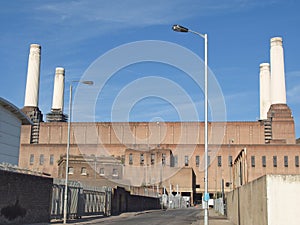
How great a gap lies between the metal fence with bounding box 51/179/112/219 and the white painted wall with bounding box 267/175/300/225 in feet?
66.7

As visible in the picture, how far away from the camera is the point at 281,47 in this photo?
333ft

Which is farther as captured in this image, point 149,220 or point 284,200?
point 149,220

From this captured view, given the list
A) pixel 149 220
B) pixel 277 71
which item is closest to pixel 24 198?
pixel 149 220

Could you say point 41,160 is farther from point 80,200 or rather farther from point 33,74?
point 80,200

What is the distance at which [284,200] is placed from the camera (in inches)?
514

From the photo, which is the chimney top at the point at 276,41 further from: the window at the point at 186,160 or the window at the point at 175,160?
the window at the point at 175,160

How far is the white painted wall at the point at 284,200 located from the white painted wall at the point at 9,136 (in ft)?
84.4

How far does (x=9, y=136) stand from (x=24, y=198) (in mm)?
11033

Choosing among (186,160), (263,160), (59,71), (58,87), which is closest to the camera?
(263,160)

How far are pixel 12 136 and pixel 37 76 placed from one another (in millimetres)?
70660

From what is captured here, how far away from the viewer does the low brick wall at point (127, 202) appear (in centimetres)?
4866

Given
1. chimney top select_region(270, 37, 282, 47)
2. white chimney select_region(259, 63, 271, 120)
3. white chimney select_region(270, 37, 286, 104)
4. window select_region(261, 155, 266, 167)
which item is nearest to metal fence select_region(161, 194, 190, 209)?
window select_region(261, 155, 266, 167)

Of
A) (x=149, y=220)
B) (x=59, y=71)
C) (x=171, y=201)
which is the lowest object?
(x=149, y=220)

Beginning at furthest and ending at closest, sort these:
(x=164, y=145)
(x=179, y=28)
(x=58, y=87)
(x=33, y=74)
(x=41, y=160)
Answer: (x=164, y=145), (x=41, y=160), (x=58, y=87), (x=33, y=74), (x=179, y=28)
